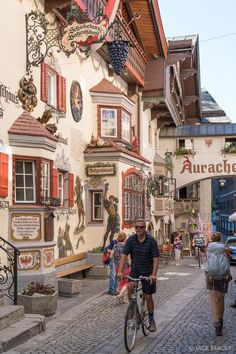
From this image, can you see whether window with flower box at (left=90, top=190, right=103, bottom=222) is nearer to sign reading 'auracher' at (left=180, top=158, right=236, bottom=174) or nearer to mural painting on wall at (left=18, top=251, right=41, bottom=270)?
mural painting on wall at (left=18, top=251, right=41, bottom=270)

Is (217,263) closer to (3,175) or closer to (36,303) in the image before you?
(36,303)

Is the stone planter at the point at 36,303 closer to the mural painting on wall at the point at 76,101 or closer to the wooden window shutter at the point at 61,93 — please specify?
the wooden window shutter at the point at 61,93

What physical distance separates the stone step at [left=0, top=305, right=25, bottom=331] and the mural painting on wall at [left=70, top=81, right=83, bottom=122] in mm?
8944

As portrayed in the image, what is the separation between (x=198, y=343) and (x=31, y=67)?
814 cm

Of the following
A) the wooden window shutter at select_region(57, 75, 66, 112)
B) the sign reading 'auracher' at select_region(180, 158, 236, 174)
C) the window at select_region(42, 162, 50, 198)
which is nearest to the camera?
the window at select_region(42, 162, 50, 198)

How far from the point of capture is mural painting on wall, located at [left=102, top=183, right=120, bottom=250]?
18.9 m

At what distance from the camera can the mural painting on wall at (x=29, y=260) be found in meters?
12.4

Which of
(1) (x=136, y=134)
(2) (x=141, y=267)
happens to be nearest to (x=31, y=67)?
(2) (x=141, y=267)

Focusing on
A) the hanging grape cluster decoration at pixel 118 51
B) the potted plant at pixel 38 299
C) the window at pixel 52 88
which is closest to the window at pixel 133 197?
the hanging grape cluster decoration at pixel 118 51

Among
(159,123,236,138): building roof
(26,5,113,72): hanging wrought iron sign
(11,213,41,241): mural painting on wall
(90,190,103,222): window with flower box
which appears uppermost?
(159,123,236,138): building roof

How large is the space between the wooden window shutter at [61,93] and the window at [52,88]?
9 centimetres

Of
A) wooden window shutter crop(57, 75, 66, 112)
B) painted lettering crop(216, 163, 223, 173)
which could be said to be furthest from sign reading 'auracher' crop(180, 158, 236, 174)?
wooden window shutter crop(57, 75, 66, 112)

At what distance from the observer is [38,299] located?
11.0 meters

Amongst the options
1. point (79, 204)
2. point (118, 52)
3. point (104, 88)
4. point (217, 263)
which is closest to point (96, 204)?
point (79, 204)
